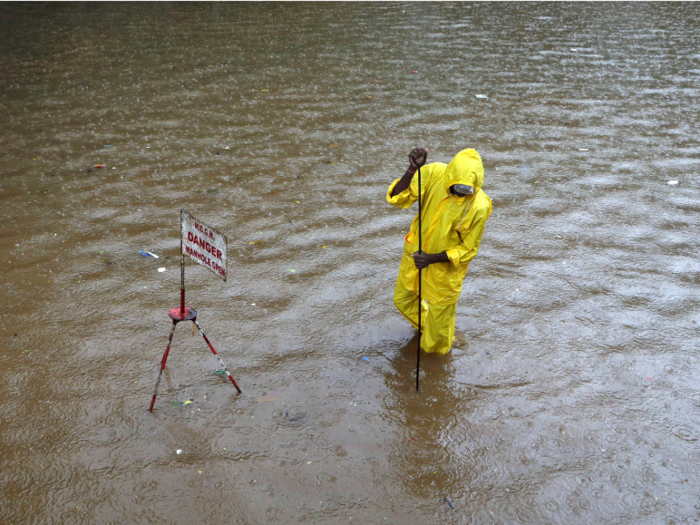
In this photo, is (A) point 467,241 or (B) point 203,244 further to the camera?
(A) point 467,241

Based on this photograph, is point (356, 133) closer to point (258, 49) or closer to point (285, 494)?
point (258, 49)

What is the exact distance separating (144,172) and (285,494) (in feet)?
15.5

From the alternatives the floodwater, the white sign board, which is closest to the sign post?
the white sign board

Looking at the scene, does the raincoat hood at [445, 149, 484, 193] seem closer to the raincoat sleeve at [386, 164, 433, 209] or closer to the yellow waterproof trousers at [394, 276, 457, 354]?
the raincoat sleeve at [386, 164, 433, 209]

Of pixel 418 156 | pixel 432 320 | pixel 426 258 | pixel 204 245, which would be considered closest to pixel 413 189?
pixel 418 156

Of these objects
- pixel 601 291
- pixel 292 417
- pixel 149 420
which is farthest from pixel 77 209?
pixel 601 291

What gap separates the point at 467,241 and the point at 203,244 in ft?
5.46

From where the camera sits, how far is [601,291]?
Result: 4957mm

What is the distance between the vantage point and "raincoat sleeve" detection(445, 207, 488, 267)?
11.9 ft

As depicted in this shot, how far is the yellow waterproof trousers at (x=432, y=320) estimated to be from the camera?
3.92 metres

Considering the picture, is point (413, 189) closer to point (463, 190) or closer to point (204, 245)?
point (463, 190)

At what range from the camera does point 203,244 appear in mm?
3387

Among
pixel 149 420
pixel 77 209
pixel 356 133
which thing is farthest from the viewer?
pixel 356 133

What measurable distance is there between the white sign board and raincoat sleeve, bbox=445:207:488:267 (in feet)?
4.67
